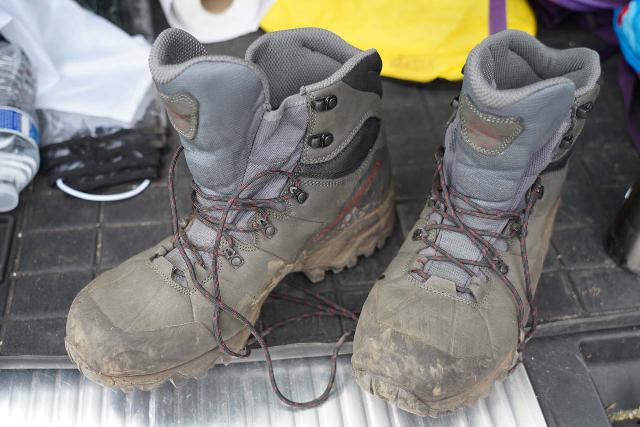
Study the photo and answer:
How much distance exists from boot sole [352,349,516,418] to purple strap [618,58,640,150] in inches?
28.7

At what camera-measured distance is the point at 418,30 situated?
4.88 ft

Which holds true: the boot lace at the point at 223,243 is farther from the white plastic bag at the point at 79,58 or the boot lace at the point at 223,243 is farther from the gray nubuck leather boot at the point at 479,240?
the white plastic bag at the point at 79,58

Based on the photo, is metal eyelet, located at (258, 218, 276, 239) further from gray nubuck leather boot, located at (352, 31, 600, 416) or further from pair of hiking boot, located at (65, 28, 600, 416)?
gray nubuck leather boot, located at (352, 31, 600, 416)

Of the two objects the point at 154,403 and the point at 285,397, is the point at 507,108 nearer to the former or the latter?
the point at 285,397

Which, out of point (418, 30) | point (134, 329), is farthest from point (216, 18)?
point (134, 329)

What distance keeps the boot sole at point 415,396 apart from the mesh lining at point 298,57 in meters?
0.41

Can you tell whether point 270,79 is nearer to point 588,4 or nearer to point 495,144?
point 495,144

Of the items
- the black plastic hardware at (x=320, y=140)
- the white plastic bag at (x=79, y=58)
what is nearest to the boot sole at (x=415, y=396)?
the black plastic hardware at (x=320, y=140)

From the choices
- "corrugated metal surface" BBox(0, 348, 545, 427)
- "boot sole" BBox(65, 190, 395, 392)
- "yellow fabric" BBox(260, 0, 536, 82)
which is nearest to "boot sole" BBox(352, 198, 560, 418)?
"corrugated metal surface" BBox(0, 348, 545, 427)

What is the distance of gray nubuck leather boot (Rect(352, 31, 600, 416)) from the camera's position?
2.62 ft

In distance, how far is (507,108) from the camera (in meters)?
0.76

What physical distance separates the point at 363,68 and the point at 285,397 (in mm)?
507

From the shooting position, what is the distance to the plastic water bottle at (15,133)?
1.21 metres

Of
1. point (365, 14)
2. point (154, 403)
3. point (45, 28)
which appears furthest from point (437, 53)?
point (154, 403)
